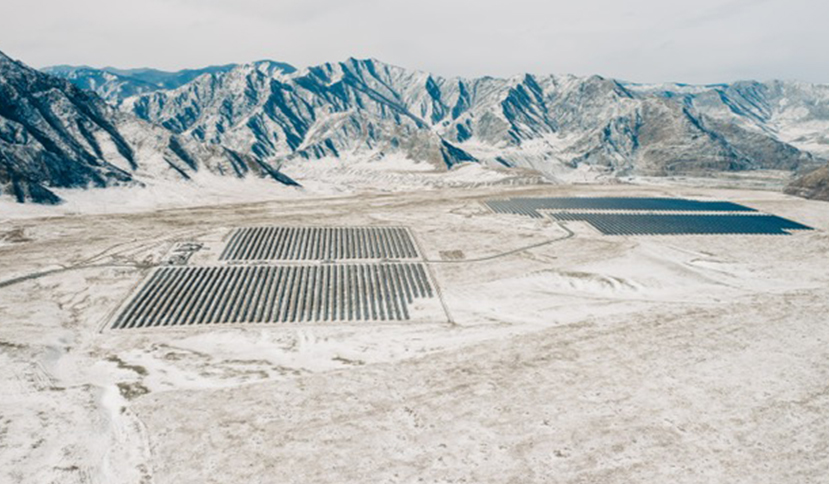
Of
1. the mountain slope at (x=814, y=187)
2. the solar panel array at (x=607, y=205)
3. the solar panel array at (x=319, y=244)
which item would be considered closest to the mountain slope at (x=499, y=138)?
the mountain slope at (x=814, y=187)

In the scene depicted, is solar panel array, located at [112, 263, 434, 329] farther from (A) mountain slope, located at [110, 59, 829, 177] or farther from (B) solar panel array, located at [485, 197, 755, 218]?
(A) mountain slope, located at [110, 59, 829, 177]

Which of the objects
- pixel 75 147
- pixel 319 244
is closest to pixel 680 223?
pixel 319 244

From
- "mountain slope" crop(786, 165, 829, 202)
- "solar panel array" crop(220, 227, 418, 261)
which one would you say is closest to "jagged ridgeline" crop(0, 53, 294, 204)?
"solar panel array" crop(220, 227, 418, 261)

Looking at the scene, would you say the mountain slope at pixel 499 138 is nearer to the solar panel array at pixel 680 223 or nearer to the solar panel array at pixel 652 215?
the solar panel array at pixel 652 215

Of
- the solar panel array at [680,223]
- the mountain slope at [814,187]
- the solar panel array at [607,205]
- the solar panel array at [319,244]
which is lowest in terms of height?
the solar panel array at [319,244]

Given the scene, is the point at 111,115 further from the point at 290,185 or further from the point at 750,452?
the point at 750,452
